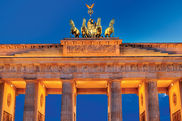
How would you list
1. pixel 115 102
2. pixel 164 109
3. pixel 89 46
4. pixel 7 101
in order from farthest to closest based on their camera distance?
pixel 164 109 < pixel 7 101 < pixel 89 46 < pixel 115 102

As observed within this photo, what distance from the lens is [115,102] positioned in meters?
36.6

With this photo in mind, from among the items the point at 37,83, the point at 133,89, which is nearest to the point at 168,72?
the point at 133,89

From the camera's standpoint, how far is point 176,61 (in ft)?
123

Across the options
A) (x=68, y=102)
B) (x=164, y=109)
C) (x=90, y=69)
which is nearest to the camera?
(x=68, y=102)

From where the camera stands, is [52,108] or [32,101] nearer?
[32,101]

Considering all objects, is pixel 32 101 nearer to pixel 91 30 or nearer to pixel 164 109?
pixel 91 30

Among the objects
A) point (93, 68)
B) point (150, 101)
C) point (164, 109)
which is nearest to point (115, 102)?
point (150, 101)

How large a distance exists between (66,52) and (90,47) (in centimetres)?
307

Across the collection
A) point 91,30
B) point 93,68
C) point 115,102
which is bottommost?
point 115,102

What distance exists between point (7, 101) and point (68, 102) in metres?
8.58

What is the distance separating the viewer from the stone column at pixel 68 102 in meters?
36.2

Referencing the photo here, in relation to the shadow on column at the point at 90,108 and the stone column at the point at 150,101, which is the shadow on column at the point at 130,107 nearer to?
the shadow on column at the point at 90,108

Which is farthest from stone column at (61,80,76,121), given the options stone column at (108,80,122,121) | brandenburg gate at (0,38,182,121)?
stone column at (108,80,122,121)

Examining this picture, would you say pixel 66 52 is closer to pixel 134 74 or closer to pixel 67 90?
pixel 67 90
